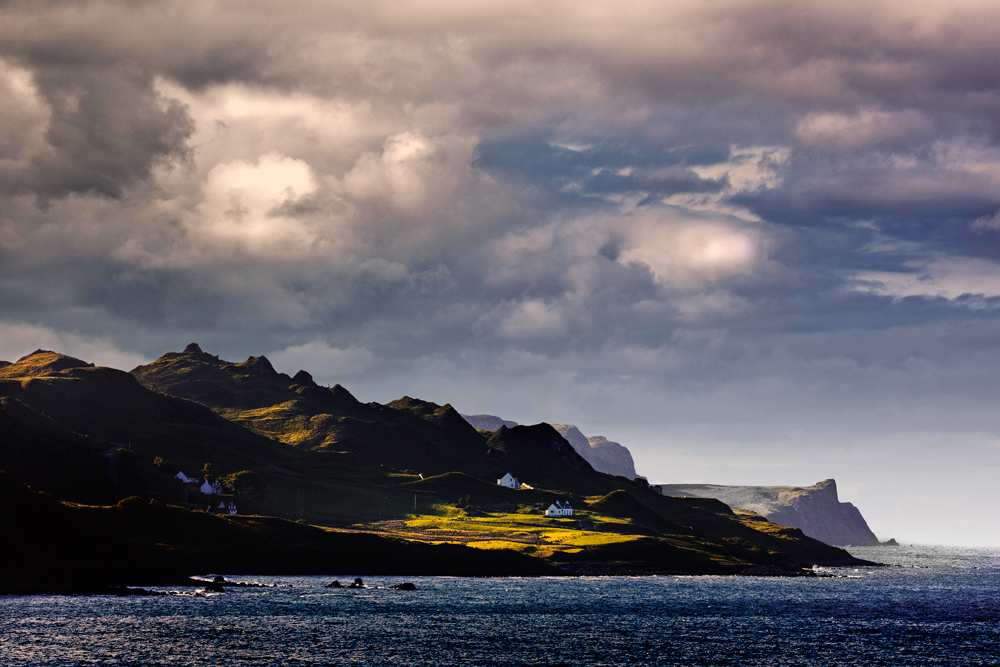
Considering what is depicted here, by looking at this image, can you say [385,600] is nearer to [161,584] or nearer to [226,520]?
[161,584]

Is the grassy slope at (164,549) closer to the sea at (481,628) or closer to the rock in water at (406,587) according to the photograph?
the sea at (481,628)

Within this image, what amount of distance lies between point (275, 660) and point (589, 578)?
118 meters

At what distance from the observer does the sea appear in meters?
90.5

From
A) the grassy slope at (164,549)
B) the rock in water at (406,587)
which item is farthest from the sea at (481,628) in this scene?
the grassy slope at (164,549)

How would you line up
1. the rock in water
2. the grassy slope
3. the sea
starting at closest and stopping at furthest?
the sea → the grassy slope → the rock in water

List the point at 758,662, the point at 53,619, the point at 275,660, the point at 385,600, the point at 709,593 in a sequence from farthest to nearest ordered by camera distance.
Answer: the point at 709,593
the point at 385,600
the point at 53,619
the point at 758,662
the point at 275,660

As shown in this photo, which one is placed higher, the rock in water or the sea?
the rock in water

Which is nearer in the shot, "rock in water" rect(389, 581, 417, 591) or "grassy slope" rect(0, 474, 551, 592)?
"grassy slope" rect(0, 474, 551, 592)

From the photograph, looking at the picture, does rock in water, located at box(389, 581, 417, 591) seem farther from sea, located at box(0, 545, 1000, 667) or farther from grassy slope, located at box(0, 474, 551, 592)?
grassy slope, located at box(0, 474, 551, 592)

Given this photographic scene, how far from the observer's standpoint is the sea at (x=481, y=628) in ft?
297

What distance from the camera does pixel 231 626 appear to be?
4139 inches

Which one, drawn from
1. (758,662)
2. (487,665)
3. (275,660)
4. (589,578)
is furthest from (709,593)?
(275,660)

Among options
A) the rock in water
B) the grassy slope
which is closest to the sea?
the rock in water

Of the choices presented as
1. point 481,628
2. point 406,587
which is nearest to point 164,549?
point 406,587
